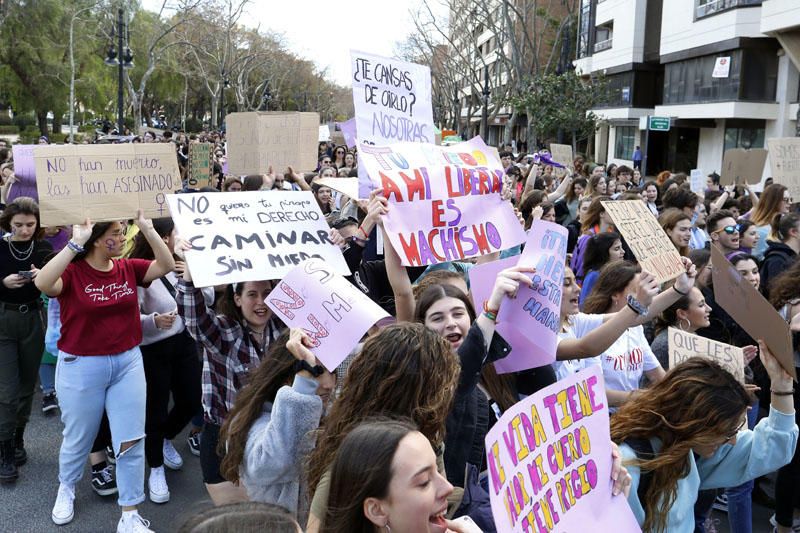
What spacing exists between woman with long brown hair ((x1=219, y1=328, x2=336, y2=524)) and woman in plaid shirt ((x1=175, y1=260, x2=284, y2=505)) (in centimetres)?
65

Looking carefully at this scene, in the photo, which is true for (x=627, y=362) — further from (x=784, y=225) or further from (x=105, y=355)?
(x=784, y=225)

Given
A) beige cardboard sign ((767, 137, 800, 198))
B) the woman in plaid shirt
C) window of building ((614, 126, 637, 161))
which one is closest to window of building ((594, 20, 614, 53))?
window of building ((614, 126, 637, 161))

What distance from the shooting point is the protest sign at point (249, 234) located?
357 cm

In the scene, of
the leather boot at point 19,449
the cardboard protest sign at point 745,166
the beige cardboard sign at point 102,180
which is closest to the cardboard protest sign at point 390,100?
the beige cardboard sign at point 102,180

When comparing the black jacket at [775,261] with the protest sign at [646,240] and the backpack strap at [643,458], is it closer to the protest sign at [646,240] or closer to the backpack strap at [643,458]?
the protest sign at [646,240]

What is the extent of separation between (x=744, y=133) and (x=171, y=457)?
98.3 feet

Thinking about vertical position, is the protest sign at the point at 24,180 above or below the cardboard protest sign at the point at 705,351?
above

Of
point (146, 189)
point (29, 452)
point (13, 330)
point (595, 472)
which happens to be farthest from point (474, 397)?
point (29, 452)

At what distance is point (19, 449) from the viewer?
5.31 m

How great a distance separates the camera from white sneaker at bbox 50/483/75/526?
4477mm

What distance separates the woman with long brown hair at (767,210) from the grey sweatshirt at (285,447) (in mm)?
5777

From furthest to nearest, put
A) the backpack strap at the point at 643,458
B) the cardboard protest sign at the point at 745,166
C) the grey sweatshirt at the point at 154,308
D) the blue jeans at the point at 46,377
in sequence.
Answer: the cardboard protest sign at the point at 745,166
the blue jeans at the point at 46,377
the grey sweatshirt at the point at 154,308
the backpack strap at the point at 643,458

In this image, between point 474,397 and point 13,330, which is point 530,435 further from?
point 13,330

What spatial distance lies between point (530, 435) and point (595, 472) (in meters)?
0.30
